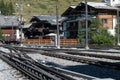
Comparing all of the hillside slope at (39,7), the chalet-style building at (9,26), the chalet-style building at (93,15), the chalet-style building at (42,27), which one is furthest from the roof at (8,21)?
the hillside slope at (39,7)

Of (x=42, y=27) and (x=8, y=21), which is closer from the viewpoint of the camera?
(x=42, y=27)

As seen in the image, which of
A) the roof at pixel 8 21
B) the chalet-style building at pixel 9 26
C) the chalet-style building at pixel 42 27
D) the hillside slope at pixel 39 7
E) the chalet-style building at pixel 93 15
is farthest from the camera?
the hillside slope at pixel 39 7

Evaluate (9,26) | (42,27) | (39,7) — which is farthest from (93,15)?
(39,7)

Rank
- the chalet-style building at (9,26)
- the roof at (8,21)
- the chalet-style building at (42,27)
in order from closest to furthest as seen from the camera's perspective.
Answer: the chalet-style building at (42,27) < the chalet-style building at (9,26) < the roof at (8,21)

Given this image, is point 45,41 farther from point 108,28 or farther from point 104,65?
point 104,65

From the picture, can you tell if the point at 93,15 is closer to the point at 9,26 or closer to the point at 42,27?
the point at 42,27

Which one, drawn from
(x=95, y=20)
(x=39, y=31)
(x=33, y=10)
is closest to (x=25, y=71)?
(x=95, y=20)

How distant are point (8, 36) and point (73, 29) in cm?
2385

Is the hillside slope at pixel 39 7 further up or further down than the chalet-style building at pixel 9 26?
further up

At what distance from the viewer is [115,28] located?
68.4 meters

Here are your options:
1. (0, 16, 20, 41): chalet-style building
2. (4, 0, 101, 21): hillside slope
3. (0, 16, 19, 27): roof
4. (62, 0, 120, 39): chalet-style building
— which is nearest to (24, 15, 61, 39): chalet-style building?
(0, 16, 20, 41): chalet-style building

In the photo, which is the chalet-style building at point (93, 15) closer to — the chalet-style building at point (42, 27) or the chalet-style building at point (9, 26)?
the chalet-style building at point (42, 27)

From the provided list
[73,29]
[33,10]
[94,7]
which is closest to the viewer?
[94,7]

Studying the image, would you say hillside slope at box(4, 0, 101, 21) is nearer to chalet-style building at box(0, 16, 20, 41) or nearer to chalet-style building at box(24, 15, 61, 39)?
chalet-style building at box(0, 16, 20, 41)
